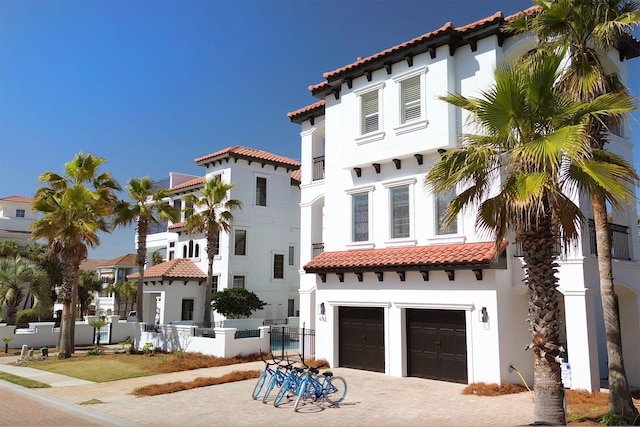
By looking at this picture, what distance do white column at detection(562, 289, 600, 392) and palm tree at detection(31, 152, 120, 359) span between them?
63.0 ft

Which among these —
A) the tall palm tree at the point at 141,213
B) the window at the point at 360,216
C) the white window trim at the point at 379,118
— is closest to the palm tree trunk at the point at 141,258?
the tall palm tree at the point at 141,213

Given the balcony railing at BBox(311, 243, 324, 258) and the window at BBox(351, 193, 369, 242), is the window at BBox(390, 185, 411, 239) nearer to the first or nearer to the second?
the window at BBox(351, 193, 369, 242)

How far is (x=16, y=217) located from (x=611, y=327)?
5812cm

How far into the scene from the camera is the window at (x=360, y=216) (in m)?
19.9

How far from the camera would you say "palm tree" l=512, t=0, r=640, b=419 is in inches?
444

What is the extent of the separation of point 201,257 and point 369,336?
1849 centimetres

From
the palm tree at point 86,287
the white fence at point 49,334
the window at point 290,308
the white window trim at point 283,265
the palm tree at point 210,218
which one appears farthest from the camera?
the palm tree at point 86,287

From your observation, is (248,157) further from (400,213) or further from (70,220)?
(400,213)

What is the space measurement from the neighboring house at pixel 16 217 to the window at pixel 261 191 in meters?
30.9

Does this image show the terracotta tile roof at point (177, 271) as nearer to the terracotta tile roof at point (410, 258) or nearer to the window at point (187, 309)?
the window at point (187, 309)

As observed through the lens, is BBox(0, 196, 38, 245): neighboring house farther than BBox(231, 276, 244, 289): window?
Yes

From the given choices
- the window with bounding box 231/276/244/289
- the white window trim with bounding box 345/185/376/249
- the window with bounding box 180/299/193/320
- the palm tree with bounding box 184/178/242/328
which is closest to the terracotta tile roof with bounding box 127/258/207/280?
the window with bounding box 180/299/193/320

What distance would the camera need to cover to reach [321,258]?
20.2m

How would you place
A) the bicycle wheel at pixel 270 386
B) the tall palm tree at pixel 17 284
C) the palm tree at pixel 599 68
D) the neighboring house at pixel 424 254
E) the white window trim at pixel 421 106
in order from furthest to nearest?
1. the tall palm tree at pixel 17 284
2. the white window trim at pixel 421 106
3. the neighboring house at pixel 424 254
4. the bicycle wheel at pixel 270 386
5. the palm tree at pixel 599 68
